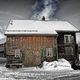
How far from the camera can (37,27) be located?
146 feet

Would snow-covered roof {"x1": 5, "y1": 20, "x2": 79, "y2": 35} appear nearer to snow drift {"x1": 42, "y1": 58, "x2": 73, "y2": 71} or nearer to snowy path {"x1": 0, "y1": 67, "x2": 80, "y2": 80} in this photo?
snow drift {"x1": 42, "y1": 58, "x2": 73, "y2": 71}

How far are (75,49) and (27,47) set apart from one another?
8.91 metres

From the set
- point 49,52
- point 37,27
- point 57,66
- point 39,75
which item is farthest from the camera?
point 37,27

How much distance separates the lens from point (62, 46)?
146 feet

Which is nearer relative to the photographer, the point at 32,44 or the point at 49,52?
the point at 32,44

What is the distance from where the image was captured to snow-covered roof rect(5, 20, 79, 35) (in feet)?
138

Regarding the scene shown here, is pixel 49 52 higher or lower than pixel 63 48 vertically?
lower

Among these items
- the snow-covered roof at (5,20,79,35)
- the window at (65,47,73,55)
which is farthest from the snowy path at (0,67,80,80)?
the window at (65,47,73,55)

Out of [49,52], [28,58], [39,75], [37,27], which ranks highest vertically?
[37,27]

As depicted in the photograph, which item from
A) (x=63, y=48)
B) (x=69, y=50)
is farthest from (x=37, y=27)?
(x=69, y=50)

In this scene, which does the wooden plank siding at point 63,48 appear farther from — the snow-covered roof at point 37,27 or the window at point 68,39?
the snow-covered roof at point 37,27

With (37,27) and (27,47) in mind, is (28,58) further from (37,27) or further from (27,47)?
(37,27)

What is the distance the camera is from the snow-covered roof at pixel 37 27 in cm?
4203

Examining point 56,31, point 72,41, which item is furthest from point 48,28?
point 72,41
